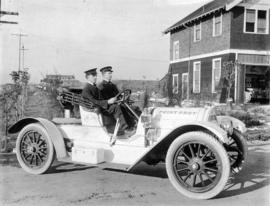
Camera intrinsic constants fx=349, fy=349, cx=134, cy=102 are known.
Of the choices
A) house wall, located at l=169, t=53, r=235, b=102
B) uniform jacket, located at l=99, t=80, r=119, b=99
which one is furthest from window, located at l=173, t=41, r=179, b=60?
uniform jacket, located at l=99, t=80, r=119, b=99

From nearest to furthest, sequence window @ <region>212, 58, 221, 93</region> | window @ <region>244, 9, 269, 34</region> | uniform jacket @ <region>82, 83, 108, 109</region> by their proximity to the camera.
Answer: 1. uniform jacket @ <region>82, 83, 108, 109</region>
2. window @ <region>244, 9, 269, 34</region>
3. window @ <region>212, 58, 221, 93</region>

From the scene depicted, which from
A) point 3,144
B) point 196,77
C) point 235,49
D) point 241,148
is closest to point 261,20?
point 235,49

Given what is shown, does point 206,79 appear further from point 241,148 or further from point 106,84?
point 241,148

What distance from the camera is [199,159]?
4.30 meters

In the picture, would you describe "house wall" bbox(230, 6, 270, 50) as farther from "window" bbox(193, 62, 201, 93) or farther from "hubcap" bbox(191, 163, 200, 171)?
"hubcap" bbox(191, 163, 200, 171)

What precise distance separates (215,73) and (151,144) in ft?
45.6

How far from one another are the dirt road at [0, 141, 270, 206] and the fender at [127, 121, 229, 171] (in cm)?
47

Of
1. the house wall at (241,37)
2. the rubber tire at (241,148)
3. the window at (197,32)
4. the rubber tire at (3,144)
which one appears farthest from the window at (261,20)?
the rubber tire at (3,144)

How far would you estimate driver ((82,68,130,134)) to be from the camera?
5082mm

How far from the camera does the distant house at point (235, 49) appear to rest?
54.3ft

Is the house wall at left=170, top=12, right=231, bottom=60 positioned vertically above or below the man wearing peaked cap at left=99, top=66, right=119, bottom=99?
above

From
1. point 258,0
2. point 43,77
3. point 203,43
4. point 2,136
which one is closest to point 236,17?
point 258,0

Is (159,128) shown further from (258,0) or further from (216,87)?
(258,0)

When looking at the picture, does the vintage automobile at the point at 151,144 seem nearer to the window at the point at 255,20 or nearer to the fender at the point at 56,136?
the fender at the point at 56,136
